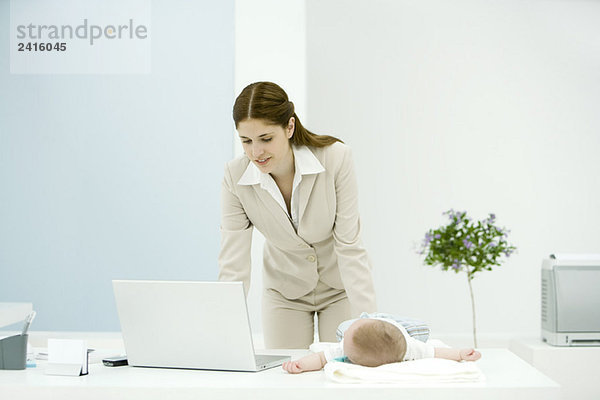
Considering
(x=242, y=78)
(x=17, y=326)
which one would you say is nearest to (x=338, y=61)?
(x=242, y=78)

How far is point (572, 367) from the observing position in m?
3.50

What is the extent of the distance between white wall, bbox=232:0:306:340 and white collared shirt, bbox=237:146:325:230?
182 cm

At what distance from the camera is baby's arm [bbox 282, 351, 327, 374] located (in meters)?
1.70

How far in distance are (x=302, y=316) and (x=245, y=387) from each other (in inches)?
47.9

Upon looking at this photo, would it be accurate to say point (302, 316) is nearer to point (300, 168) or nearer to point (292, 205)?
point (292, 205)

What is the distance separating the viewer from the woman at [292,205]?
2.29 metres

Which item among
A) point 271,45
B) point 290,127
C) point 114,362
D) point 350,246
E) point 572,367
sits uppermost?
point 271,45

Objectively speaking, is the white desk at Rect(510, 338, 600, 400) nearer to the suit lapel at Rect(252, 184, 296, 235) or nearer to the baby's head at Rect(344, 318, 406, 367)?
the suit lapel at Rect(252, 184, 296, 235)

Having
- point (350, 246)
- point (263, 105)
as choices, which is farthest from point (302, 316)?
point (263, 105)

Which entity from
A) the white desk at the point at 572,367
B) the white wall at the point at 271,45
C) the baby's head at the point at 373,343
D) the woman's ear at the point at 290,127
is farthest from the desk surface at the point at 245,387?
the white wall at the point at 271,45

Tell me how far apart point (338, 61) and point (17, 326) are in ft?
8.61

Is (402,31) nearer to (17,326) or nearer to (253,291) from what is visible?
(253,291)

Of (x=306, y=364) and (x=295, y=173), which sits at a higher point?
(x=295, y=173)

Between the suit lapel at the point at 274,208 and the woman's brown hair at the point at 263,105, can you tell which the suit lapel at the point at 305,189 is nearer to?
the suit lapel at the point at 274,208
